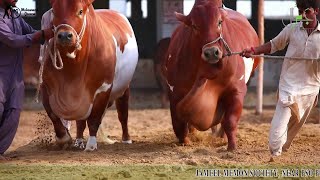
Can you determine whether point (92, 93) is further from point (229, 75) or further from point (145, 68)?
point (145, 68)

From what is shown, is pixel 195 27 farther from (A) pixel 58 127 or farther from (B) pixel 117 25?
(A) pixel 58 127

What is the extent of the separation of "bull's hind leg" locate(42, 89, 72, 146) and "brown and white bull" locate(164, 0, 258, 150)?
1.35m

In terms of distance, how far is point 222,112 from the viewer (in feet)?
26.9

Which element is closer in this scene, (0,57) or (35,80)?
(0,57)

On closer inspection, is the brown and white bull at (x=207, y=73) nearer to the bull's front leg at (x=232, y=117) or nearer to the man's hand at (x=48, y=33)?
the bull's front leg at (x=232, y=117)

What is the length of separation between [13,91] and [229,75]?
2.45 meters

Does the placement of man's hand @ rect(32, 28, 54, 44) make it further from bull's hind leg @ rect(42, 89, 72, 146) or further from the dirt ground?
the dirt ground

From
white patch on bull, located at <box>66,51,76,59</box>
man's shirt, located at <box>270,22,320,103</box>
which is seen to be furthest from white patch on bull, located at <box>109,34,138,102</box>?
man's shirt, located at <box>270,22,320,103</box>

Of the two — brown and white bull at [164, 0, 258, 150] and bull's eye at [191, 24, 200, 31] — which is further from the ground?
bull's eye at [191, 24, 200, 31]

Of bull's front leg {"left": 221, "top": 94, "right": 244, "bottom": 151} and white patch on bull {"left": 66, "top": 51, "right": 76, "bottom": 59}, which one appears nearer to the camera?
white patch on bull {"left": 66, "top": 51, "right": 76, "bottom": 59}

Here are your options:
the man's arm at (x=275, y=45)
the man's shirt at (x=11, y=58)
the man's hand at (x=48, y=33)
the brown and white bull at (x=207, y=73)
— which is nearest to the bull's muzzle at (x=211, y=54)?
the brown and white bull at (x=207, y=73)

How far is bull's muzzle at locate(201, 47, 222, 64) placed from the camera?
24.4 ft

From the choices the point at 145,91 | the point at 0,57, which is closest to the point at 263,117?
the point at 145,91

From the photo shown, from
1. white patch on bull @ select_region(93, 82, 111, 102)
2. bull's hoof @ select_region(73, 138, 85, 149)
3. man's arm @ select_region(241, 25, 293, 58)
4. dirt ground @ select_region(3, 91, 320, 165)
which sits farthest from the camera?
bull's hoof @ select_region(73, 138, 85, 149)
